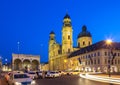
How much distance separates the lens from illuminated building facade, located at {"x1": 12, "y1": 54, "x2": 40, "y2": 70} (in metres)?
144

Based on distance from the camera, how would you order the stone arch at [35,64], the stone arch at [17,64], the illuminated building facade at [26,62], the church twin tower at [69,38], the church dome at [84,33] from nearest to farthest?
1. the stone arch at [17,64]
2. the illuminated building facade at [26,62]
3. the stone arch at [35,64]
4. the church twin tower at [69,38]
5. the church dome at [84,33]

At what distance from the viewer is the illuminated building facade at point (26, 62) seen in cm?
14350

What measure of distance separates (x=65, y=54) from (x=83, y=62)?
3828cm

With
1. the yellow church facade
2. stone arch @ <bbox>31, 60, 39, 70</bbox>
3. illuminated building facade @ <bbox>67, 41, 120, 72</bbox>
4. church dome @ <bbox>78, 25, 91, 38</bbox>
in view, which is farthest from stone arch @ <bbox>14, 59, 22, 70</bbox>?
illuminated building facade @ <bbox>67, 41, 120, 72</bbox>

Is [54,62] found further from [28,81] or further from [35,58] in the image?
[28,81]

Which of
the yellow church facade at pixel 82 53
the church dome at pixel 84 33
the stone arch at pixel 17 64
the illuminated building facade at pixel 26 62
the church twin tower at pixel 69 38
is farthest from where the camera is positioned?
the church dome at pixel 84 33

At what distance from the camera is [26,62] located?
148 m

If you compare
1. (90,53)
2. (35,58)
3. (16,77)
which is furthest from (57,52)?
(16,77)

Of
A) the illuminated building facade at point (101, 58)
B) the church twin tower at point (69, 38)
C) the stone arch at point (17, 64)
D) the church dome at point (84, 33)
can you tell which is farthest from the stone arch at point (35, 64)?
the illuminated building facade at point (101, 58)

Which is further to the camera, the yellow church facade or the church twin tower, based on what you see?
the church twin tower

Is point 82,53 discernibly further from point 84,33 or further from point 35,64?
point 35,64

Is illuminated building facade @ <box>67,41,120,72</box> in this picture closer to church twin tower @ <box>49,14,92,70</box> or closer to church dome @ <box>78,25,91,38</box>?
church twin tower @ <box>49,14,92,70</box>

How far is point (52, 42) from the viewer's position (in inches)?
6973

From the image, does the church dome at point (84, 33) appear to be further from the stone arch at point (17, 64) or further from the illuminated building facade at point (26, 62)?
the stone arch at point (17, 64)
